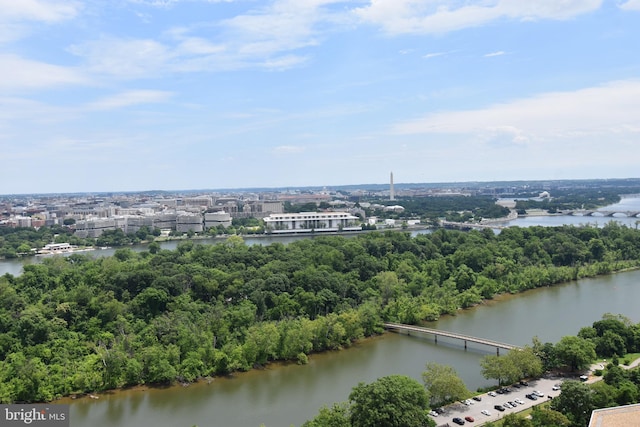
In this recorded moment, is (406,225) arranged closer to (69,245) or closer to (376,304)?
(69,245)

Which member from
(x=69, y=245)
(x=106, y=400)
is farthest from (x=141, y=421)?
(x=69, y=245)

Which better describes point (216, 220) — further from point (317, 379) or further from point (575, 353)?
point (575, 353)

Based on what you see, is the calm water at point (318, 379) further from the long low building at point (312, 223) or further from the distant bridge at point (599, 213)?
the distant bridge at point (599, 213)

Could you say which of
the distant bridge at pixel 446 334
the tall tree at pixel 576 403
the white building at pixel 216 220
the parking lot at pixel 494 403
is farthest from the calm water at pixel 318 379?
the white building at pixel 216 220

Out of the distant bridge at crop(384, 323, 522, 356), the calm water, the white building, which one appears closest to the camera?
the calm water

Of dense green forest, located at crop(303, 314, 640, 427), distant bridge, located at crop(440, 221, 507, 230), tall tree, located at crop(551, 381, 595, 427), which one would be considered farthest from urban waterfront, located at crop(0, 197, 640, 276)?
tall tree, located at crop(551, 381, 595, 427)

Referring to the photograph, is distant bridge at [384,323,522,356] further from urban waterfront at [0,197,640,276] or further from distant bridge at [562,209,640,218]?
distant bridge at [562,209,640,218]

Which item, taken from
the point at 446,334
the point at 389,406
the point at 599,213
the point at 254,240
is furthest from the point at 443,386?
the point at 599,213
